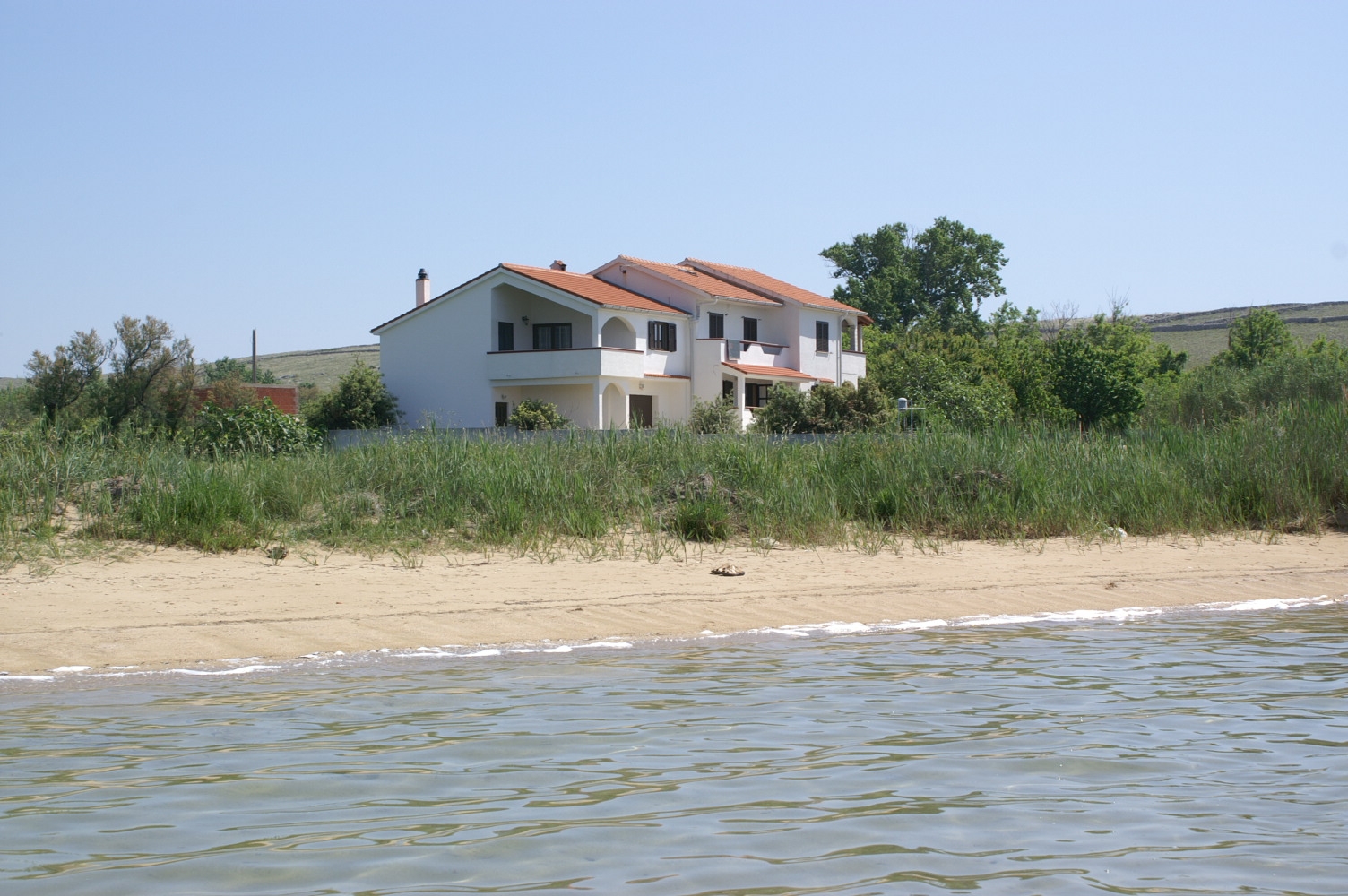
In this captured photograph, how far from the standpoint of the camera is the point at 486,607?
988cm

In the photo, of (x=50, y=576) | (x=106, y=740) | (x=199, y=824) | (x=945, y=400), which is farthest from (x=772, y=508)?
(x=945, y=400)

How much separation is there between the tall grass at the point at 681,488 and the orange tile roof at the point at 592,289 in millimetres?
25624

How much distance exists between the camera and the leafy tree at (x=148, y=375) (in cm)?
3853

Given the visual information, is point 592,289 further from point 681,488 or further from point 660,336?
point 681,488

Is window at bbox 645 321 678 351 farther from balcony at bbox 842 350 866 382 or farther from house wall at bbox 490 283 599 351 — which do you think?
balcony at bbox 842 350 866 382

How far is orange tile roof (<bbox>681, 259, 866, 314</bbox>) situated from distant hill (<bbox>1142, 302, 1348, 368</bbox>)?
39790mm

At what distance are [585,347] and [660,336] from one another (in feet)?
9.63

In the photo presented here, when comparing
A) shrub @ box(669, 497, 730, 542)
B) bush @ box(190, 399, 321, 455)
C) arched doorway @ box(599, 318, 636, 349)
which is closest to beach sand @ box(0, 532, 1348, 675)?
shrub @ box(669, 497, 730, 542)

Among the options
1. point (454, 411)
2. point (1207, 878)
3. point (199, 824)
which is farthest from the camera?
point (454, 411)

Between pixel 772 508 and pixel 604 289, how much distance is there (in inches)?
1197

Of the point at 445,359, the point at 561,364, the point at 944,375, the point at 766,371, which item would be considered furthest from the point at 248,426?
the point at 944,375

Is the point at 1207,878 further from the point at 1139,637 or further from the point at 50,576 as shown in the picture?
the point at 50,576

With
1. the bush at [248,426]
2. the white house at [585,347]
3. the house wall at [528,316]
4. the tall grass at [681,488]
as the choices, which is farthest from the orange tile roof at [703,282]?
the tall grass at [681,488]

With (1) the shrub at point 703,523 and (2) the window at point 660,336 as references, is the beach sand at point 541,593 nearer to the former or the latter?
(1) the shrub at point 703,523
